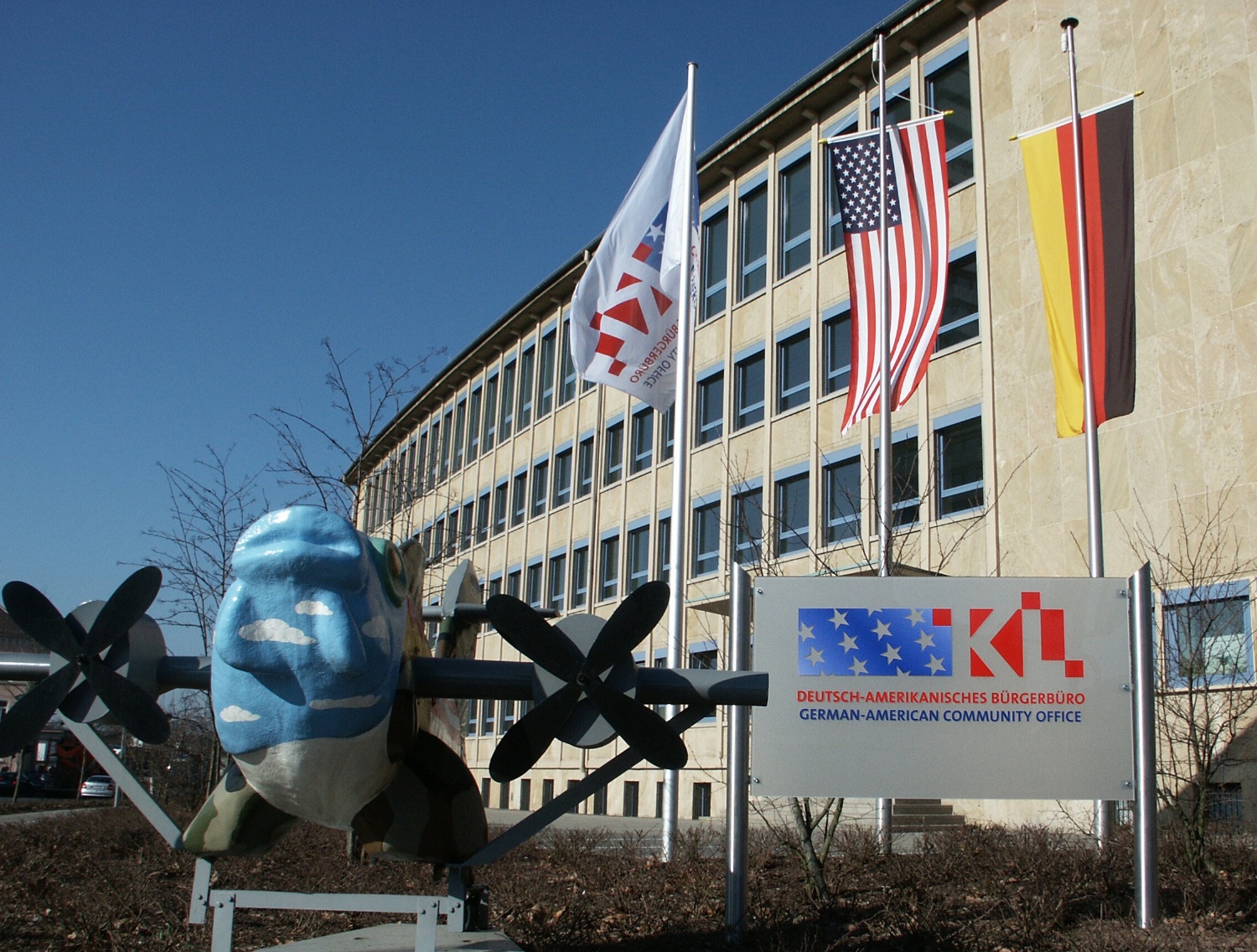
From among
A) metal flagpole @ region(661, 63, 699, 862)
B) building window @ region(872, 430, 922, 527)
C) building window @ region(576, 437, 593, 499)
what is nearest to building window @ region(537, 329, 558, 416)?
building window @ region(576, 437, 593, 499)

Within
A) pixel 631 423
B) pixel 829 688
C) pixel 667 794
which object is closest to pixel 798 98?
pixel 631 423

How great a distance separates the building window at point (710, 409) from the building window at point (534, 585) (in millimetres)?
10418

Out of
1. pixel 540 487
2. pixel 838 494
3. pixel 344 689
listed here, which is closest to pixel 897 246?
pixel 838 494

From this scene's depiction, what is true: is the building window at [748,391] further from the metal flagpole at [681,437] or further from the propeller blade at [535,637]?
the propeller blade at [535,637]

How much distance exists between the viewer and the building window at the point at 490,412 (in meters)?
43.3

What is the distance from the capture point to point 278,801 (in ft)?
19.8

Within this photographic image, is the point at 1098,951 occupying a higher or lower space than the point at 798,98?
lower

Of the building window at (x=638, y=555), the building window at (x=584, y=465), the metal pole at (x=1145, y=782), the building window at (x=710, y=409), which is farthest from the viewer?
the building window at (x=584, y=465)

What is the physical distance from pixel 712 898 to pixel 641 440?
75.3ft

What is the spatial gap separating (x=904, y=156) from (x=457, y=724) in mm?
10831

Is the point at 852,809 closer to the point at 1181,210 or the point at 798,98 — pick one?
the point at 1181,210

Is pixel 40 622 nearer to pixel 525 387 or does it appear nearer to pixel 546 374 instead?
pixel 546 374

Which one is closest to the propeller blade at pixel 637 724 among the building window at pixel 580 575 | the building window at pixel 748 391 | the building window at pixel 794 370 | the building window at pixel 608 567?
the building window at pixel 794 370

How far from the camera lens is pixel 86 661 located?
729cm
